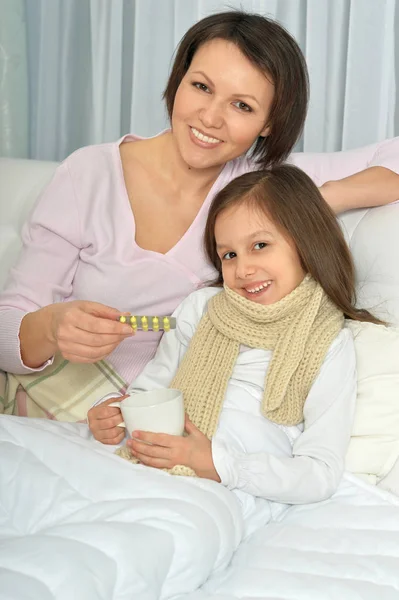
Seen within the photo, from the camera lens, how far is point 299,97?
5.70ft

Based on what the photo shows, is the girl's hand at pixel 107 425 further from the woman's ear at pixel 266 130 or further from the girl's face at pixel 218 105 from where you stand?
the woman's ear at pixel 266 130

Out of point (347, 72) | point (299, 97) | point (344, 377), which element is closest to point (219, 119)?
point (299, 97)

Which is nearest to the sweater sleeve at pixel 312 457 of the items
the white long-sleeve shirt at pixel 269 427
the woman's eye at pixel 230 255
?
the white long-sleeve shirt at pixel 269 427

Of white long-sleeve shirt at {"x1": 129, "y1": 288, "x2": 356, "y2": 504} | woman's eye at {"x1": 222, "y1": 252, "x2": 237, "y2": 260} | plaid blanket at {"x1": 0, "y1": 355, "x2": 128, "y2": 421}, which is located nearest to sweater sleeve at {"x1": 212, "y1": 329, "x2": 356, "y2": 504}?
white long-sleeve shirt at {"x1": 129, "y1": 288, "x2": 356, "y2": 504}

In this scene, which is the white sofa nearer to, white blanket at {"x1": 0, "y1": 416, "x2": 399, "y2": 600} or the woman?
the woman

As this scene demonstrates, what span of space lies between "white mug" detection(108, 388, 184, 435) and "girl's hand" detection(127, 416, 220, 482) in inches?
0.5

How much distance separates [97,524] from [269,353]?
0.54 m

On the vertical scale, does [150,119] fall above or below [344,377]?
above

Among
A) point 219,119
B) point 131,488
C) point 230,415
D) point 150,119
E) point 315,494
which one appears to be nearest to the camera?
point 131,488

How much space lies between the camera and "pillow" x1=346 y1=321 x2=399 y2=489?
1516mm

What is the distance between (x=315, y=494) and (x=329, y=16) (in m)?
1.41

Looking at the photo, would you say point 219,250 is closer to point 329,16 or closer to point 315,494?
point 315,494

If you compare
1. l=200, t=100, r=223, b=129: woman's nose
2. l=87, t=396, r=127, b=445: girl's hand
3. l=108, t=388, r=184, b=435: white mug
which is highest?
l=200, t=100, r=223, b=129: woman's nose

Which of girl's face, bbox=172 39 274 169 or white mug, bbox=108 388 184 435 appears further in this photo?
girl's face, bbox=172 39 274 169
